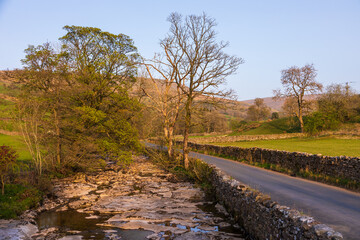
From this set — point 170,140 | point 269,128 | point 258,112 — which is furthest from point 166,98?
point 258,112

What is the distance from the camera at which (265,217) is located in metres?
8.64

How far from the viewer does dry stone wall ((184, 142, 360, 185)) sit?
46.9 ft

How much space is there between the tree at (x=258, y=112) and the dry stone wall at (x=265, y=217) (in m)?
88.4

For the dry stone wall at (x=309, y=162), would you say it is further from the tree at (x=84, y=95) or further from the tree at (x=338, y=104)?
the tree at (x=338, y=104)

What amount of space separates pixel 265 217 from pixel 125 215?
732 centimetres

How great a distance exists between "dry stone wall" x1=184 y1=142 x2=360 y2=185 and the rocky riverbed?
6761 millimetres

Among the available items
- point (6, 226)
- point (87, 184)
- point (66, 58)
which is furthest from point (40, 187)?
point (66, 58)

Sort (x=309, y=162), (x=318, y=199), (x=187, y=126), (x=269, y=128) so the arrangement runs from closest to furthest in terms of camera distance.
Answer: (x=318, y=199)
(x=309, y=162)
(x=187, y=126)
(x=269, y=128)

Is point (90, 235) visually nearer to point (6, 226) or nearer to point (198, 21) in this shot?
point (6, 226)

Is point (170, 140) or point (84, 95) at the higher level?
point (84, 95)

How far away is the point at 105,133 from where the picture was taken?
83.8 feet

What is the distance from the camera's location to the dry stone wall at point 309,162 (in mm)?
14289

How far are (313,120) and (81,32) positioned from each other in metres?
41.1

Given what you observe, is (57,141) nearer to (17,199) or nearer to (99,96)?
(99,96)
